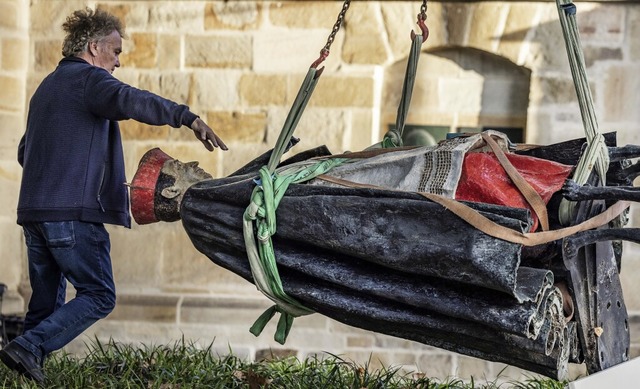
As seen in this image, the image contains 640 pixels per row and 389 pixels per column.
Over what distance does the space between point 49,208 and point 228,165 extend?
7.19 feet

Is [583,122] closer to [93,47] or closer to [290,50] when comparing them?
[93,47]

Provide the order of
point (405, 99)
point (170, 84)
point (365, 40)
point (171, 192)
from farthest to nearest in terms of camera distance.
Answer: point (170, 84), point (365, 40), point (405, 99), point (171, 192)

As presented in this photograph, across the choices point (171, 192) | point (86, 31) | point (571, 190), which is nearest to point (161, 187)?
point (171, 192)

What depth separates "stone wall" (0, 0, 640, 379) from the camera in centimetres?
654

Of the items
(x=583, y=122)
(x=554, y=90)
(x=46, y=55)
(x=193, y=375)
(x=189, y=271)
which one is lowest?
(x=193, y=375)

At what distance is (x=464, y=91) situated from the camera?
6789mm

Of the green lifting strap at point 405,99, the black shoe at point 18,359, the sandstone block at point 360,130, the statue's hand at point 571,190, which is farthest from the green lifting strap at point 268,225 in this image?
the sandstone block at point 360,130

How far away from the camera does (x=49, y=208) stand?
15.1 ft

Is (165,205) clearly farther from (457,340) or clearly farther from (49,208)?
(457,340)

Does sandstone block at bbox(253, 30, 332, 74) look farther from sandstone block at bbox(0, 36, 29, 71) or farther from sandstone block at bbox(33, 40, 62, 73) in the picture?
sandstone block at bbox(0, 36, 29, 71)

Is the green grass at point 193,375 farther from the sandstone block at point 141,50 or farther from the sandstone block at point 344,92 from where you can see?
the sandstone block at point 141,50

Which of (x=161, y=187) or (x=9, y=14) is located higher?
(x=9, y=14)

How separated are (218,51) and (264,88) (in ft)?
1.16

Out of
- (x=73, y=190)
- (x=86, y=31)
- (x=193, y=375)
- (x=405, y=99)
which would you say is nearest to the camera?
(x=405, y=99)
